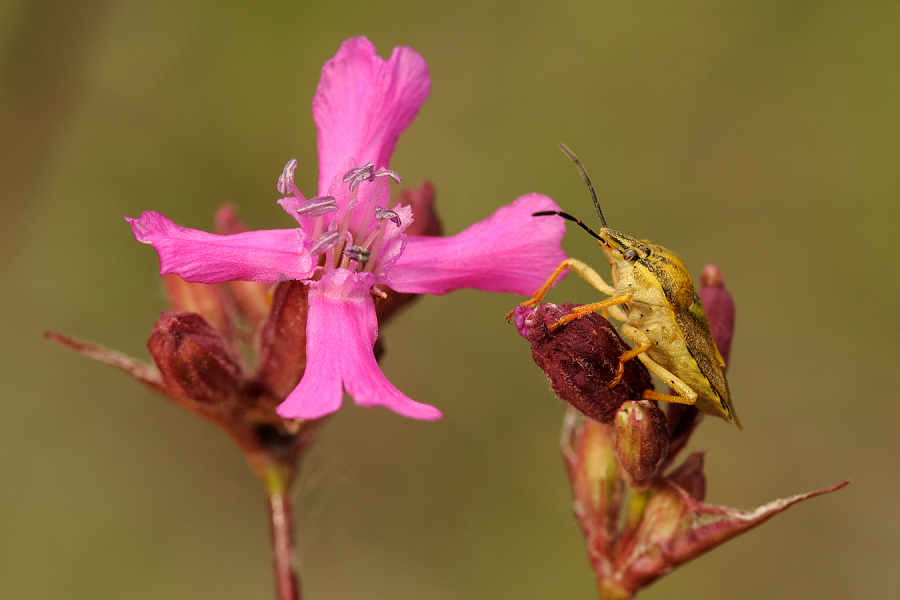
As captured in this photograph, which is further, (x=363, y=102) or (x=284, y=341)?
(x=363, y=102)

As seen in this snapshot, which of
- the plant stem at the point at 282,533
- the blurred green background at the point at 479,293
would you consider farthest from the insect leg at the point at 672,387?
the blurred green background at the point at 479,293

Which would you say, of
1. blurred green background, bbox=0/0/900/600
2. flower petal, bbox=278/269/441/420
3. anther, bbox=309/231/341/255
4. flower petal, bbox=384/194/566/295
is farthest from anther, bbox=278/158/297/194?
blurred green background, bbox=0/0/900/600

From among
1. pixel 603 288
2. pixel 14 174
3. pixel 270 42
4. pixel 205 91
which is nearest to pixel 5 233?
pixel 14 174

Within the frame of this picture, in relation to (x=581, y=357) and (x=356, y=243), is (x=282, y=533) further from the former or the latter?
(x=581, y=357)

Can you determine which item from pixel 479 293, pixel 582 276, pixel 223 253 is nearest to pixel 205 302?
pixel 223 253

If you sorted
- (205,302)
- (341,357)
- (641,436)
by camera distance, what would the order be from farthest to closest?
(205,302) → (641,436) → (341,357)

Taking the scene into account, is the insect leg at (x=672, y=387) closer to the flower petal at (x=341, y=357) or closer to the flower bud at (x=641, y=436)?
the flower bud at (x=641, y=436)
